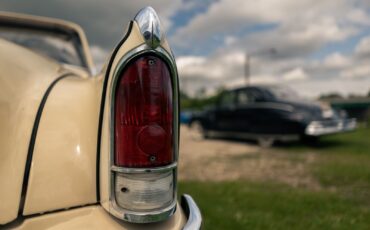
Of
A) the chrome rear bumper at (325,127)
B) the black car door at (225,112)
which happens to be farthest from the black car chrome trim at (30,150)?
the black car door at (225,112)

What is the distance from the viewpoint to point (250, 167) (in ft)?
15.7

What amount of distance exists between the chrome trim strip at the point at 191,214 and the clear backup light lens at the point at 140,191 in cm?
12

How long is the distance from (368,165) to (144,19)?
4699 mm

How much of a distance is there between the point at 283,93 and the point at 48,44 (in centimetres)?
593

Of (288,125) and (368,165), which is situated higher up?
(288,125)

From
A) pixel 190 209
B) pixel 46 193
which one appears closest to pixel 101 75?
pixel 46 193

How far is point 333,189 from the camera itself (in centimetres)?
337

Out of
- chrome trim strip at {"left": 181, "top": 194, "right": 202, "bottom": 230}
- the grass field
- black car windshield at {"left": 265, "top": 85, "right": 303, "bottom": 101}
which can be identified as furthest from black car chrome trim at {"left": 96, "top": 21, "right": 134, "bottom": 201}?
black car windshield at {"left": 265, "top": 85, "right": 303, "bottom": 101}

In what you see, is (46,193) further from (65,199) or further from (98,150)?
(98,150)

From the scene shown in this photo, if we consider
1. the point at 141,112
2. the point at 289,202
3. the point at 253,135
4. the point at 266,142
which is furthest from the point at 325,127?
the point at 141,112

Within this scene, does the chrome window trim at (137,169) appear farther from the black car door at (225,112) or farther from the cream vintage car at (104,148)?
the black car door at (225,112)

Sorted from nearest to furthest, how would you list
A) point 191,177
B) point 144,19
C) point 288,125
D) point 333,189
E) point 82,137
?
point 144,19
point 82,137
point 333,189
point 191,177
point 288,125

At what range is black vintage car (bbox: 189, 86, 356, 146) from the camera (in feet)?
21.3

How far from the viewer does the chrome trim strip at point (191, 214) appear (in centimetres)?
99
